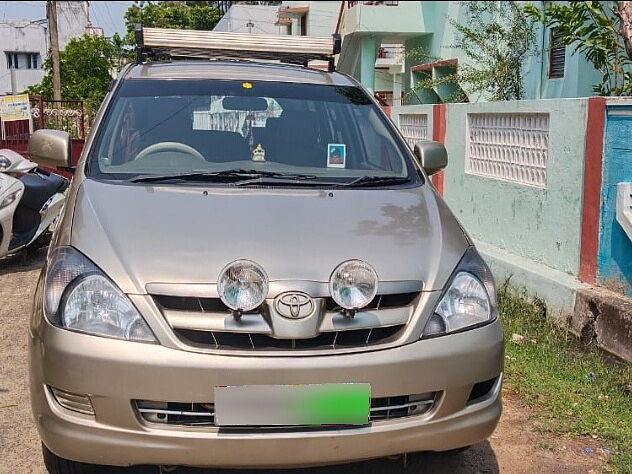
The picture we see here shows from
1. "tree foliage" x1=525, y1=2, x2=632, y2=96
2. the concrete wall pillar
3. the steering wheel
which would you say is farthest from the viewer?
the concrete wall pillar

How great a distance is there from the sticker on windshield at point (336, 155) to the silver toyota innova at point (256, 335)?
65cm

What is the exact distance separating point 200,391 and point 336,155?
169cm

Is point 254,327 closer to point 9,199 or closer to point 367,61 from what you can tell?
point 9,199

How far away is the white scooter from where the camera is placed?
6.59m

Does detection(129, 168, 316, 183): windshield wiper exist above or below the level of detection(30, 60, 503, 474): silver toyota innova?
above

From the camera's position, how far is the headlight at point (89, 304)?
2.38 meters

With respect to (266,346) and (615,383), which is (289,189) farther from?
(615,383)

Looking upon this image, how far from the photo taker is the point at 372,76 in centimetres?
1745

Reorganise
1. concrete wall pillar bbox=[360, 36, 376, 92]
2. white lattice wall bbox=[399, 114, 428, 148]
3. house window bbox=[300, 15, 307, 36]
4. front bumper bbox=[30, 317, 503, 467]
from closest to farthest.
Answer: front bumper bbox=[30, 317, 503, 467] < white lattice wall bbox=[399, 114, 428, 148] < concrete wall pillar bbox=[360, 36, 376, 92] < house window bbox=[300, 15, 307, 36]

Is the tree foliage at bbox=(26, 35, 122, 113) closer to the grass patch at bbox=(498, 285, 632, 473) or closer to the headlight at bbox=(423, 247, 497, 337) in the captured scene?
the grass patch at bbox=(498, 285, 632, 473)

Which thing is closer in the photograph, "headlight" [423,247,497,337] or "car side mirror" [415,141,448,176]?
"headlight" [423,247,497,337]

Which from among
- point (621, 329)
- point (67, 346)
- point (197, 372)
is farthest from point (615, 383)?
point (67, 346)

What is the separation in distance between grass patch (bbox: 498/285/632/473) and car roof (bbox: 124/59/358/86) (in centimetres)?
195

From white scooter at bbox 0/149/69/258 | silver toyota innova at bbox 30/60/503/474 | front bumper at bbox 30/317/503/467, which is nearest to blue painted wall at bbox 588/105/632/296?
silver toyota innova at bbox 30/60/503/474
